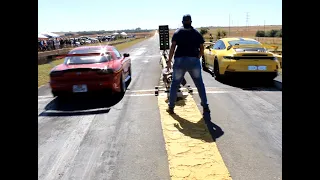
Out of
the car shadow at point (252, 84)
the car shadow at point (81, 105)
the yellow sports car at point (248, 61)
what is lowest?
the car shadow at point (81, 105)

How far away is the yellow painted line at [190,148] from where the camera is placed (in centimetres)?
298

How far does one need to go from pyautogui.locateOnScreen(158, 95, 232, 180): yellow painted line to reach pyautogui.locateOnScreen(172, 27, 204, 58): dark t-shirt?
1179 millimetres

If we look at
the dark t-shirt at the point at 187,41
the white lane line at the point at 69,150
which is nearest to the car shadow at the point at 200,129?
the dark t-shirt at the point at 187,41

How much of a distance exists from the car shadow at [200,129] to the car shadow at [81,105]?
1900 mm

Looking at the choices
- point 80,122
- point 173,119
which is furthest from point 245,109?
point 80,122

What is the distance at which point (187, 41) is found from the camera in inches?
192

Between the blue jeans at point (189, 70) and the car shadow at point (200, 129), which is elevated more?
the blue jeans at point (189, 70)

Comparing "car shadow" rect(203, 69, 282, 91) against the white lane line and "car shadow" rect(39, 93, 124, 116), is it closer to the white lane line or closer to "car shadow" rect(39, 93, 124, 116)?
"car shadow" rect(39, 93, 124, 116)

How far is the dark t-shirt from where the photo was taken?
4.88m

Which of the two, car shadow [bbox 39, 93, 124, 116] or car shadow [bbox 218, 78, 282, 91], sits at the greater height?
car shadow [bbox 218, 78, 282, 91]

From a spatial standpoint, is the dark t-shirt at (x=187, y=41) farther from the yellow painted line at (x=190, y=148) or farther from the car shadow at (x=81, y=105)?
the car shadow at (x=81, y=105)

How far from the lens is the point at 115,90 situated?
6.79m

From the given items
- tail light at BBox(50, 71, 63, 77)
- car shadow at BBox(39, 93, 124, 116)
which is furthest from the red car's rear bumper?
car shadow at BBox(39, 93, 124, 116)

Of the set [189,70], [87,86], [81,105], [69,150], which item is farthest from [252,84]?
[69,150]
